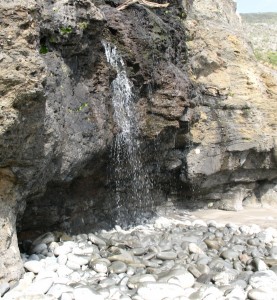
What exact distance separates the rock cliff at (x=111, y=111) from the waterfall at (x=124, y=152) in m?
0.19

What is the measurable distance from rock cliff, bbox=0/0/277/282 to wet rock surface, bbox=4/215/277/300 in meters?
0.63

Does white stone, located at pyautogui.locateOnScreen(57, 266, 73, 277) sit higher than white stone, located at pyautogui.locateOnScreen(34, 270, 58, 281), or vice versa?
white stone, located at pyautogui.locateOnScreen(34, 270, 58, 281)

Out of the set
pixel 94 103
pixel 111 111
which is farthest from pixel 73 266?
pixel 111 111

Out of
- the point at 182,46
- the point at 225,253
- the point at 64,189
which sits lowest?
the point at 225,253

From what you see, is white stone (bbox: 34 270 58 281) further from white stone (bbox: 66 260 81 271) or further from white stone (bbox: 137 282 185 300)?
white stone (bbox: 137 282 185 300)

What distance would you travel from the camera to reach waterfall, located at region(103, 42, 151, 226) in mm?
8461

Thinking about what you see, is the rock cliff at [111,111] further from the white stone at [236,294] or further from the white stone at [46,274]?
the white stone at [236,294]

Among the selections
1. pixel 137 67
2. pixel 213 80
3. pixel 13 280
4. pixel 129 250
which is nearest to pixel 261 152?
pixel 213 80

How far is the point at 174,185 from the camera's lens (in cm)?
1120

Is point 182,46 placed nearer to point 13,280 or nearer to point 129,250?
point 129,250

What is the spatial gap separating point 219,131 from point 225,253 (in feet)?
16.4

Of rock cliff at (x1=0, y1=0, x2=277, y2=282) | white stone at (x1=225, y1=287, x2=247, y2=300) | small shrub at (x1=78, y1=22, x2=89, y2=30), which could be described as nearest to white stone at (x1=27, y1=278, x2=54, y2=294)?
rock cliff at (x1=0, y1=0, x2=277, y2=282)

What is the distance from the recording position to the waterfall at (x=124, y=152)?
27.8ft

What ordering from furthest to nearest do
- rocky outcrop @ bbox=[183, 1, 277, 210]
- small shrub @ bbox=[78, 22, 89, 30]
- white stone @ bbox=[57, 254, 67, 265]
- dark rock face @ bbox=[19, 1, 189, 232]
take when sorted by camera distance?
rocky outcrop @ bbox=[183, 1, 277, 210]
small shrub @ bbox=[78, 22, 89, 30]
dark rock face @ bbox=[19, 1, 189, 232]
white stone @ bbox=[57, 254, 67, 265]
